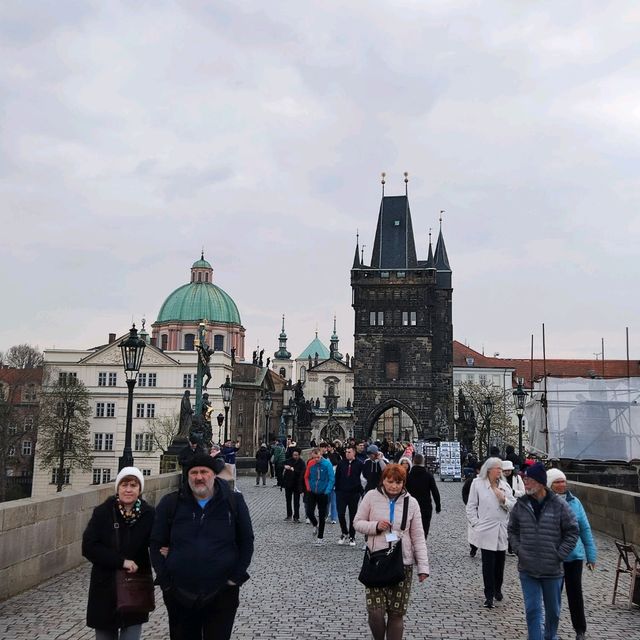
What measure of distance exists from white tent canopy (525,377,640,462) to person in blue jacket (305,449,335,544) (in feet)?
65.6

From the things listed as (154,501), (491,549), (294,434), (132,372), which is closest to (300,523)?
(154,501)

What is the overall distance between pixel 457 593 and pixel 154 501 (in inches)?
298

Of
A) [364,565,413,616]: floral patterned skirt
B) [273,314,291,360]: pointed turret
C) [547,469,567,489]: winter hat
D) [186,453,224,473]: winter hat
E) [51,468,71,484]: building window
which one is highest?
[273,314,291,360]: pointed turret

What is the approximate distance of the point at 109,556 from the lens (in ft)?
15.4

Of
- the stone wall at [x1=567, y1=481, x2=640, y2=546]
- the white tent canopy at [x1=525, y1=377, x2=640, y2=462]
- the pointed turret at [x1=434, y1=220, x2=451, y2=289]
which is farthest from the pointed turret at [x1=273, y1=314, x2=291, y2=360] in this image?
the stone wall at [x1=567, y1=481, x2=640, y2=546]

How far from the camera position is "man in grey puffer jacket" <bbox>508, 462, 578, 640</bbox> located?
6.16m

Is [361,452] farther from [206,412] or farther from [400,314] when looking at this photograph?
[400,314]

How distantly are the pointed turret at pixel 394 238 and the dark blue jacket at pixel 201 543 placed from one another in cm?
7022

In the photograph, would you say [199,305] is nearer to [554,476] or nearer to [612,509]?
[612,509]

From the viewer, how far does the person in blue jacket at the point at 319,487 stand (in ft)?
44.3

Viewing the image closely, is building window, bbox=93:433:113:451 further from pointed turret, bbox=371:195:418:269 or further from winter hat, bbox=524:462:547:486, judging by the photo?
winter hat, bbox=524:462:547:486

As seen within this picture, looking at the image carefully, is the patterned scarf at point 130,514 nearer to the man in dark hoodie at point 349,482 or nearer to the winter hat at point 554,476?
the winter hat at point 554,476

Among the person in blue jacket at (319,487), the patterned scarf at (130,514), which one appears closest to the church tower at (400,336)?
the person in blue jacket at (319,487)

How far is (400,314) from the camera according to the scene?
2822 inches
